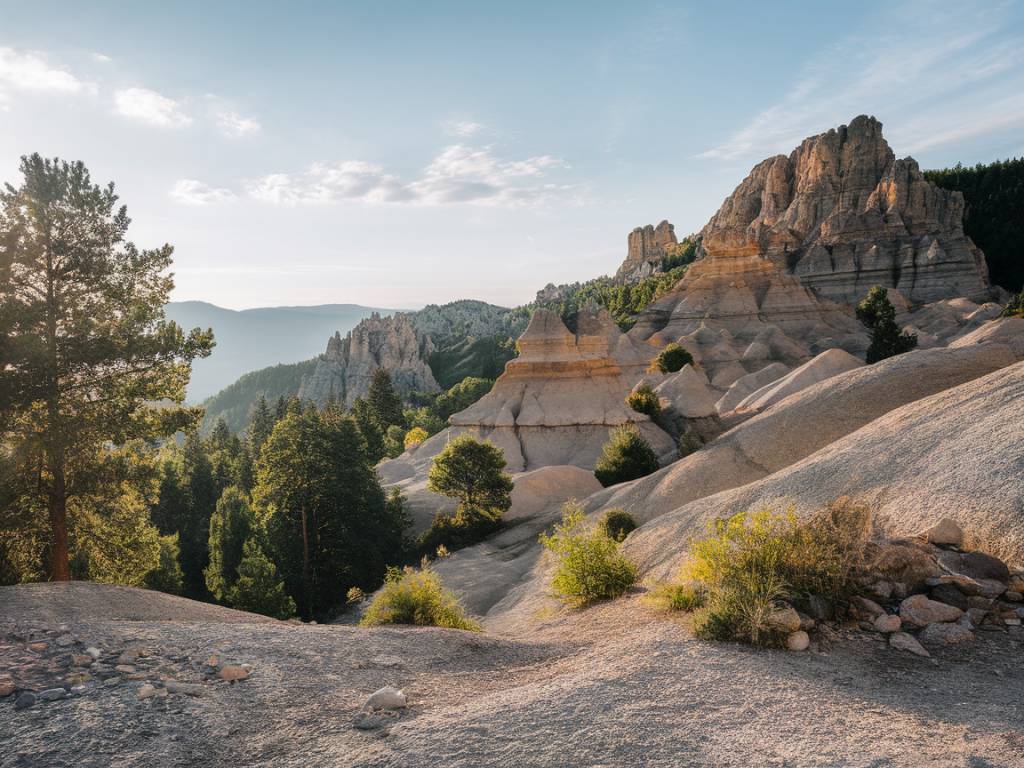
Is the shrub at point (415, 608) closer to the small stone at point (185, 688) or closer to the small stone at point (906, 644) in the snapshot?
the small stone at point (185, 688)

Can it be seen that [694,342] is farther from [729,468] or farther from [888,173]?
[888,173]

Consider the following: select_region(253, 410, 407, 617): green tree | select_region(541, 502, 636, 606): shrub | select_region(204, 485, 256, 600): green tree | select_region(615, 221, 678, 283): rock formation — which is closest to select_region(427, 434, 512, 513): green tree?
select_region(253, 410, 407, 617): green tree

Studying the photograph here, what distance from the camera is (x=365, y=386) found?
4373 inches

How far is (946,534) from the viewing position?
26.7 feet

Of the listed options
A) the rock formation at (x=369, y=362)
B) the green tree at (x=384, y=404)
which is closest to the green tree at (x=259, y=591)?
the green tree at (x=384, y=404)

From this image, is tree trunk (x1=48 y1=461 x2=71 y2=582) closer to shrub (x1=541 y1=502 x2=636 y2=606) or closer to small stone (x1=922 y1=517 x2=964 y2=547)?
shrub (x1=541 y1=502 x2=636 y2=606)

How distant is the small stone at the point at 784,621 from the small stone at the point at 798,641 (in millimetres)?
76

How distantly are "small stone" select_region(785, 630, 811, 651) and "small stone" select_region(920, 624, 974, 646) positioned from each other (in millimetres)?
1258

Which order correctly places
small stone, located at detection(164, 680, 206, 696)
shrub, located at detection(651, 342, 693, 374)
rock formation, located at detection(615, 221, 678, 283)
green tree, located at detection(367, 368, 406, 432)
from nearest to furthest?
small stone, located at detection(164, 680, 206, 696) < shrub, located at detection(651, 342, 693, 374) < green tree, located at detection(367, 368, 406, 432) < rock formation, located at detection(615, 221, 678, 283)

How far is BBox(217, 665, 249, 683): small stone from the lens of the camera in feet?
20.9

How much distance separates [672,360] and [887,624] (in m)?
44.6

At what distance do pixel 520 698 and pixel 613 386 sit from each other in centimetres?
3903

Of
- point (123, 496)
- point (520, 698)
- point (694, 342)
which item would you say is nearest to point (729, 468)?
point (520, 698)

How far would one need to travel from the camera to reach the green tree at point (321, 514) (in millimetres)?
27328
